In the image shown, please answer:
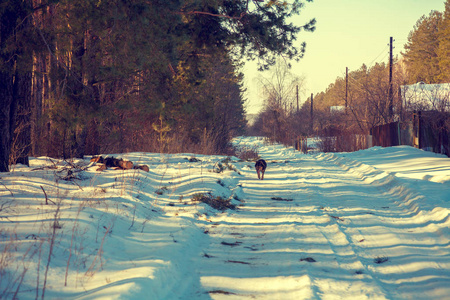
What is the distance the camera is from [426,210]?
24.9 feet

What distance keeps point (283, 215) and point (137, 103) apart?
8261 millimetres

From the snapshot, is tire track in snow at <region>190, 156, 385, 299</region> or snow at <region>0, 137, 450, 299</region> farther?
tire track in snow at <region>190, 156, 385, 299</region>

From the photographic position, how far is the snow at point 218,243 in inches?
155

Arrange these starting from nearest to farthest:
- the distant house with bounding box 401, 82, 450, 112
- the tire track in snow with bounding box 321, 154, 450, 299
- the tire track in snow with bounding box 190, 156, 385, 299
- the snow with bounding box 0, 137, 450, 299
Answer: the snow with bounding box 0, 137, 450, 299, the tire track in snow with bounding box 190, 156, 385, 299, the tire track in snow with bounding box 321, 154, 450, 299, the distant house with bounding box 401, 82, 450, 112

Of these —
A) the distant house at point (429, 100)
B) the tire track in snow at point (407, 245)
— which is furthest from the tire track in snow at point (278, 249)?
the distant house at point (429, 100)

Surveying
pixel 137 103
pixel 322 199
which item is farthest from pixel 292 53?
pixel 322 199

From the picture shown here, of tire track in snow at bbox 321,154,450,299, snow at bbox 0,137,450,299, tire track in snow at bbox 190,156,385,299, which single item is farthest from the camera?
tire track in snow at bbox 321,154,450,299

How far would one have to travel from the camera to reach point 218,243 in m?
5.91

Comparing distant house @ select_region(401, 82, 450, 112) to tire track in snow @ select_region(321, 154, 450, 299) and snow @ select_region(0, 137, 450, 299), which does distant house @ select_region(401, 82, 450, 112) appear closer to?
snow @ select_region(0, 137, 450, 299)

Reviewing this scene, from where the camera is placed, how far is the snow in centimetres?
395

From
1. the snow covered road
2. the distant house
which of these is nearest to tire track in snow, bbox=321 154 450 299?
the snow covered road

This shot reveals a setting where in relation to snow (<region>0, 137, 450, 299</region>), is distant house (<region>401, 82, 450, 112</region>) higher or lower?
higher

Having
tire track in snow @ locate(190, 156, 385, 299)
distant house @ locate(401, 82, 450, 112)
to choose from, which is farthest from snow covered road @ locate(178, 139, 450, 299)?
distant house @ locate(401, 82, 450, 112)

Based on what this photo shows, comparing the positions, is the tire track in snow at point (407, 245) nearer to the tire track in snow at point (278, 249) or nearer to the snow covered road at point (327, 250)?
the snow covered road at point (327, 250)
